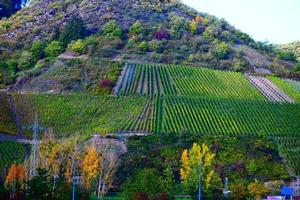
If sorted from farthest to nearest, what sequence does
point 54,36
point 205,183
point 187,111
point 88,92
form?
1. point 54,36
2. point 88,92
3. point 187,111
4. point 205,183

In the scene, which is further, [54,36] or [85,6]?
[85,6]

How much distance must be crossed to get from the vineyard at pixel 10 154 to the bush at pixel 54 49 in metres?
36.5

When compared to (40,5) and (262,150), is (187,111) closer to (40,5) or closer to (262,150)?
(262,150)

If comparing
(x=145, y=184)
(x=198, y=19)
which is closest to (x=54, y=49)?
(x=198, y=19)

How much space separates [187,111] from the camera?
71625 millimetres

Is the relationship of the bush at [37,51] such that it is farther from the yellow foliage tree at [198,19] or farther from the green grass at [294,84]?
the green grass at [294,84]

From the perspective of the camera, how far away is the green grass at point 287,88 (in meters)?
84.2

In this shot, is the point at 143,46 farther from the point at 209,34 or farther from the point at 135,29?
the point at 209,34

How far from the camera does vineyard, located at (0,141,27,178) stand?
54797 mm

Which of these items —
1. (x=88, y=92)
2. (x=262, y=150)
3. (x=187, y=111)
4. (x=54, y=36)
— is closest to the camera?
(x=262, y=150)

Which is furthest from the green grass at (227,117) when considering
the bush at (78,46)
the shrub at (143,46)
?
the bush at (78,46)

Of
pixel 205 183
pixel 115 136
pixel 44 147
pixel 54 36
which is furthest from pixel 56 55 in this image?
pixel 205 183

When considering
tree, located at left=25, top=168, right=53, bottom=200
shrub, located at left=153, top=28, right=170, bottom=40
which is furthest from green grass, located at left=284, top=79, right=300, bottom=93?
tree, located at left=25, top=168, right=53, bottom=200

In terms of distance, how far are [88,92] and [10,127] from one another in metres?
15.0
